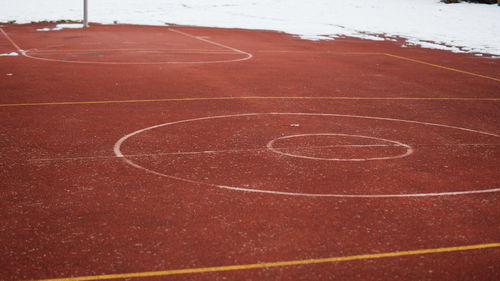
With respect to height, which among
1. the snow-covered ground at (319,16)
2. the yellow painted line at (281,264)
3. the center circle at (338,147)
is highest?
the snow-covered ground at (319,16)

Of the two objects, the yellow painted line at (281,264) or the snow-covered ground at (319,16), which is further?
the snow-covered ground at (319,16)

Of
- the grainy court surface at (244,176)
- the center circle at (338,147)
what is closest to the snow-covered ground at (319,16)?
the grainy court surface at (244,176)

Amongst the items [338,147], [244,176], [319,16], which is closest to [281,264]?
[244,176]

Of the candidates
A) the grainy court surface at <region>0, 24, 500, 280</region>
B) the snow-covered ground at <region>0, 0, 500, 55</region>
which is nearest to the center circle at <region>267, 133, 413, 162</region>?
the grainy court surface at <region>0, 24, 500, 280</region>

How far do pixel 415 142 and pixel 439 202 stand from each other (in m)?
2.08

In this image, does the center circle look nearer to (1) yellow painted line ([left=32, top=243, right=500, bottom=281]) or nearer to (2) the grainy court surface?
(2) the grainy court surface

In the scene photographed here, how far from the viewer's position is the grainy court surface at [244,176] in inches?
151

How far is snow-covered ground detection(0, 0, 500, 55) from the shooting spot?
78.6ft

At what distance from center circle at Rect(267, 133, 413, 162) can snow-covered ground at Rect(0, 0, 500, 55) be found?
13272 mm

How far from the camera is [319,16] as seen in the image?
1275 inches

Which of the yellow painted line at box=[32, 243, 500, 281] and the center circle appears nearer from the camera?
the yellow painted line at box=[32, 243, 500, 281]

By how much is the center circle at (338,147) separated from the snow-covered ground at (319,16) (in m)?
13.3

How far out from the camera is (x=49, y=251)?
12.7ft

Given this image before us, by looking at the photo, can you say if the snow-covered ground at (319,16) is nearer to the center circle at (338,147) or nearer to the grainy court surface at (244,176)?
the grainy court surface at (244,176)
